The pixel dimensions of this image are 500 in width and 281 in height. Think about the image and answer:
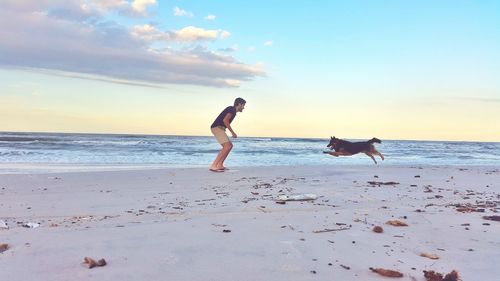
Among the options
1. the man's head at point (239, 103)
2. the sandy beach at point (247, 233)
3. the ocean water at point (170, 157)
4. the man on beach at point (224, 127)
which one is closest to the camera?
the sandy beach at point (247, 233)

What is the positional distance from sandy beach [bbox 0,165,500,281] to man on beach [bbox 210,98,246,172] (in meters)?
3.13

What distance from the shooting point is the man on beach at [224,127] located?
31.4 feet

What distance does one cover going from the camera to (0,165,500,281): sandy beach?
8.42 feet

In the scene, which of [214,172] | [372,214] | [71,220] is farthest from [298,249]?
[214,172]

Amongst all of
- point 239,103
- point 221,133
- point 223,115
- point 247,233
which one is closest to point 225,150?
point 221,133

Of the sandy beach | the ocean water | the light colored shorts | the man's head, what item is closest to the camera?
the sandy beach

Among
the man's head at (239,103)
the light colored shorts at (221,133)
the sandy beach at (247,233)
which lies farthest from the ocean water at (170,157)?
the sandy beach at (247,233)

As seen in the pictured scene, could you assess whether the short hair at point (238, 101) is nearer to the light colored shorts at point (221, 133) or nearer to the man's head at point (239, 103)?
the man's head at point (239, 103)

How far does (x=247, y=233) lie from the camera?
3.35 m

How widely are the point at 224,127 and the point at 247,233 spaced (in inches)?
262

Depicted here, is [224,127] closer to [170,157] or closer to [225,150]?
[225,150]

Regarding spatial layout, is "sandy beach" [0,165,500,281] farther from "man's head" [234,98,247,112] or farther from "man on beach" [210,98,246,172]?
"man's head" [234,98,247,112]

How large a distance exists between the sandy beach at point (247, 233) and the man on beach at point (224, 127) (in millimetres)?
3130

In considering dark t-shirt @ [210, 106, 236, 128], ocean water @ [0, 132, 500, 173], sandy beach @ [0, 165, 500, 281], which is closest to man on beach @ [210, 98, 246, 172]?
dark t-shirt @ [210, 106, 236, 128]
